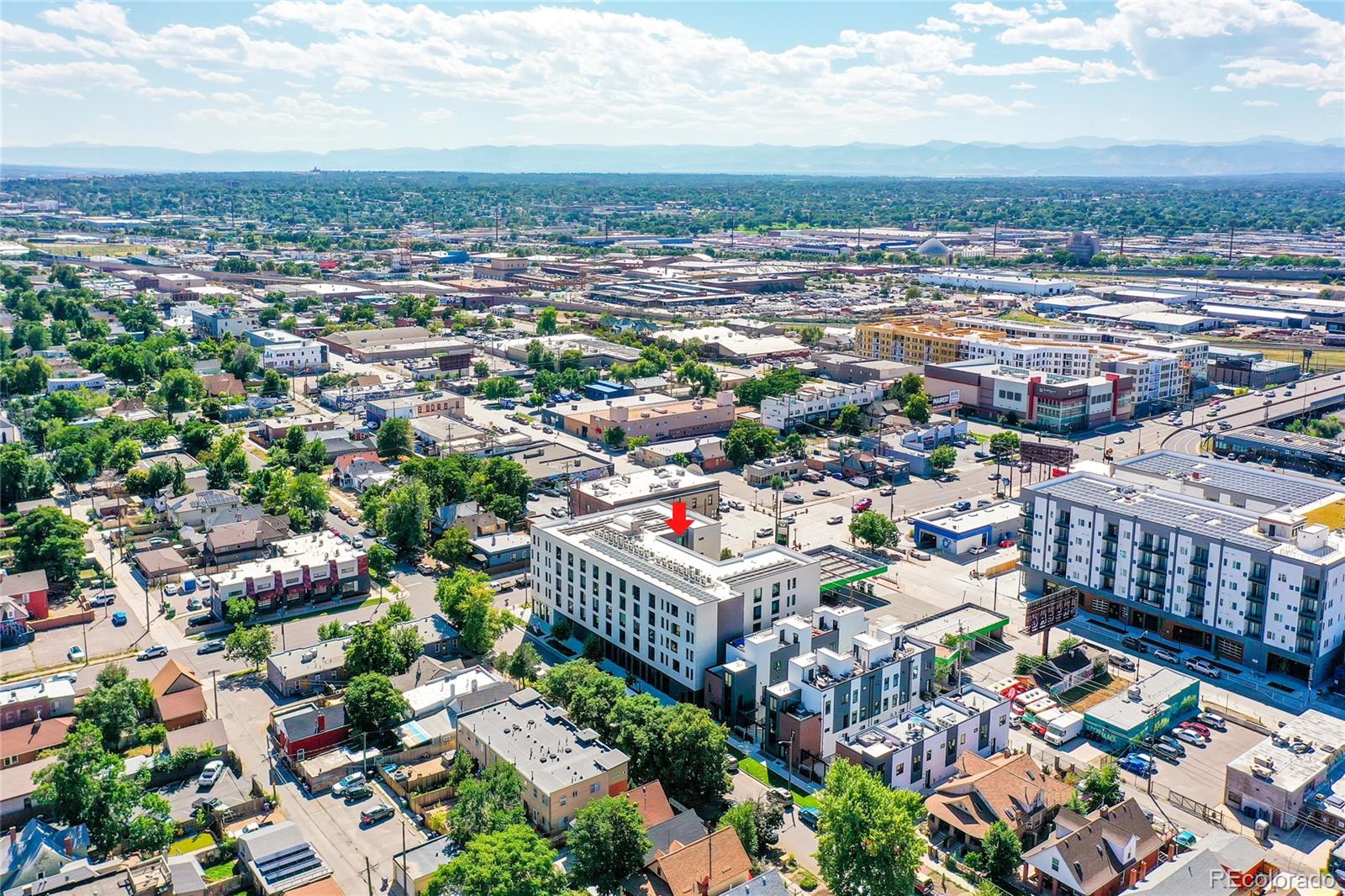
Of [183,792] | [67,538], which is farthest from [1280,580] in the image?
[67,538]

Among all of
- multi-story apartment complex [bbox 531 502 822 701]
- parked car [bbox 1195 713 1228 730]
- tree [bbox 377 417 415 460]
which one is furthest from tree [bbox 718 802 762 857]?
tree [bbox 377 417 415 460]

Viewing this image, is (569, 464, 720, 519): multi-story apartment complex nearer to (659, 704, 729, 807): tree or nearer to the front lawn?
the front lawn

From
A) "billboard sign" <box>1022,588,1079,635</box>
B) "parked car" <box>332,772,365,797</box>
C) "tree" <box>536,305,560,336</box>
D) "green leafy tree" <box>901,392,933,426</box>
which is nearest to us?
"parked car" <box>332,772,365,797</box>

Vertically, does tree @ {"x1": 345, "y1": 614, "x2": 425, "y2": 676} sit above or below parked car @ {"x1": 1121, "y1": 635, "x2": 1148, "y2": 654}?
above

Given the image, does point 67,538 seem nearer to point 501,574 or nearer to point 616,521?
point 501,574

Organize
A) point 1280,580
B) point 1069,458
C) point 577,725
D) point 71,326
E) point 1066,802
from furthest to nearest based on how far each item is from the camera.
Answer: point 71,326 → point 1069,458 → point 1280,580 → point 577,725 → point 1066,802
